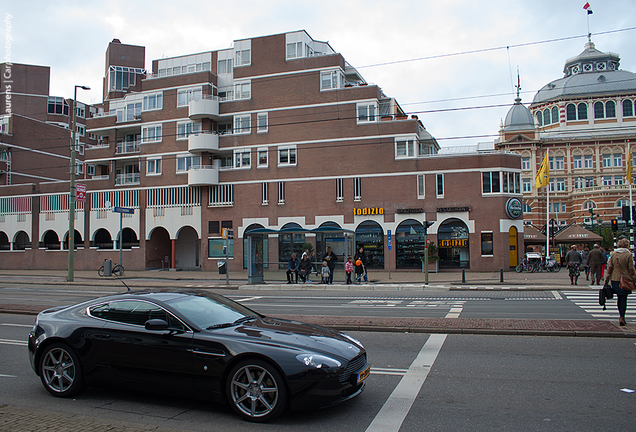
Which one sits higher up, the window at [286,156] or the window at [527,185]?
the window at [527,185]

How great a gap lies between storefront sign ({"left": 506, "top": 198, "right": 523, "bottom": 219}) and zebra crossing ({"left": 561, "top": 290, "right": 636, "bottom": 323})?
15353mm

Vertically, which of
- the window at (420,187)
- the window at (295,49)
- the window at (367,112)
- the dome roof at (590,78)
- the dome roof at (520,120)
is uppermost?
the dome roof at (590,78)

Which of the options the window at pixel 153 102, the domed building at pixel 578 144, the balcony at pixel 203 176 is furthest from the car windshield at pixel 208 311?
the domed building at pixel 578 144

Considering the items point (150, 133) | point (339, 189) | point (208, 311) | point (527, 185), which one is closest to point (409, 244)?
point (339, 189)

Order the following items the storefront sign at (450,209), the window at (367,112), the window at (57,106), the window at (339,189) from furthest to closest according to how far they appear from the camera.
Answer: the window at (57,106) → the window at (339,189) → the window at (367,112) → the storefront sign at (450,209)

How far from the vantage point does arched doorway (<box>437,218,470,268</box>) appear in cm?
3516

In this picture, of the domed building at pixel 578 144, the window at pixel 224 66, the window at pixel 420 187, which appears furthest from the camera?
the domed building at pixel 578 144

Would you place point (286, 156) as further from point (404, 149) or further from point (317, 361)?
point (317, 361)

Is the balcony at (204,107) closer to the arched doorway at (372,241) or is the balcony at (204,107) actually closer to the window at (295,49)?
the window at (295,49)

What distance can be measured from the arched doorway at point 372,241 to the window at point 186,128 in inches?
676

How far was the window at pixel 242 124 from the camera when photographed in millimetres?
40719

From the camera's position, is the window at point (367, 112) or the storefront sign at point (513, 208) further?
the window at point (367, 112)

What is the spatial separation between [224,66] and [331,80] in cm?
1317

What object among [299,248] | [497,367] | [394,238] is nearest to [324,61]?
[394,238]
